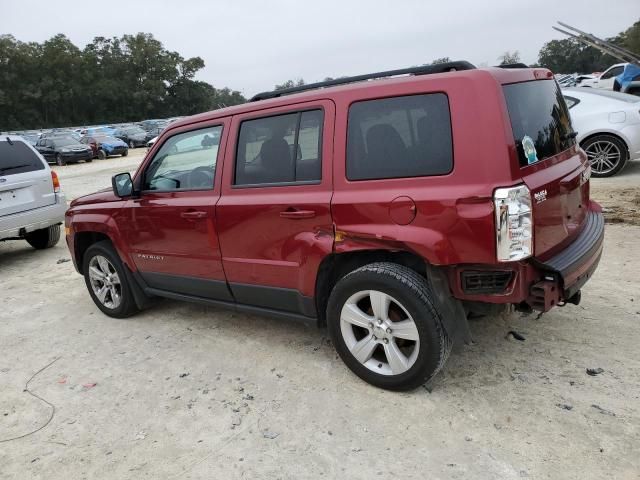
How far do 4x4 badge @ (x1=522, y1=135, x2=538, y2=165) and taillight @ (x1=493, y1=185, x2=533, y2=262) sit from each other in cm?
23

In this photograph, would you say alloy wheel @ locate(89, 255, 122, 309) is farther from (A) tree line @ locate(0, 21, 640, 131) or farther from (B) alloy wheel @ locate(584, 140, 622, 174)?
(A) tree line @ locate(0, 21, 640, 131)

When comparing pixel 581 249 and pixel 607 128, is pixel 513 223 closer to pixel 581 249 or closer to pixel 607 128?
pixel 581 249

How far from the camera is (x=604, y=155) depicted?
857 cm

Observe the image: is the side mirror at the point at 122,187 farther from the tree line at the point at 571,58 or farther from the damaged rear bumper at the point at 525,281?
the tree line at the point at 571,58

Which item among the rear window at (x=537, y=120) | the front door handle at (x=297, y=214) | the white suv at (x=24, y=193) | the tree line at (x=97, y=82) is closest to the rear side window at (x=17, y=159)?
the white suv at (x=24, y=193)

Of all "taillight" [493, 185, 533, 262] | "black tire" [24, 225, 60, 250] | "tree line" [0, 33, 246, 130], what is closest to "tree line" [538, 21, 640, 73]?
"tree line" [0, 33, 246, 130]

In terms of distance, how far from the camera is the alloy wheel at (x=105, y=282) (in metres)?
4.66

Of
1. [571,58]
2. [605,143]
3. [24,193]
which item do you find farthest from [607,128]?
[571,58]

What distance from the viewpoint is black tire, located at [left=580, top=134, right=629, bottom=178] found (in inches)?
329

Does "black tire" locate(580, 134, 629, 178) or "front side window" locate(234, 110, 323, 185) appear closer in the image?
"front side window" locate(234, 110, 323, 185)

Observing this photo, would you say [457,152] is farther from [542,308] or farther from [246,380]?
[246,380]

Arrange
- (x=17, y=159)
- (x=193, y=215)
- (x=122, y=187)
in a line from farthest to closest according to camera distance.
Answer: (x=17, y=159), (x=122, y=187), (x=193, y=215)

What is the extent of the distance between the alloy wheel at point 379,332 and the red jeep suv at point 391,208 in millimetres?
10

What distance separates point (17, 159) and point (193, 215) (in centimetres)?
449
